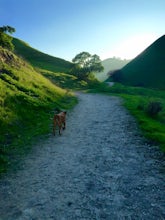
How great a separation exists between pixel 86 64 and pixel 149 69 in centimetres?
3418

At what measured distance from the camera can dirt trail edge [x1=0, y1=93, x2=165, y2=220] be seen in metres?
7.52

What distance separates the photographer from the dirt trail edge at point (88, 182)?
24.7 feet

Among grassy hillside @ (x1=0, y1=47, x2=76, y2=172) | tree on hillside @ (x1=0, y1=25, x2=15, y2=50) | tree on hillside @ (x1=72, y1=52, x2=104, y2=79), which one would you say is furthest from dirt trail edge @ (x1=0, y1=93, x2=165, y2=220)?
tree on hillside @ (x1=72, y1=52, x2=104, y2=79)

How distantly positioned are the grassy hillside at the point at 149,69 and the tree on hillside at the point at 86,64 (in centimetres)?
1990

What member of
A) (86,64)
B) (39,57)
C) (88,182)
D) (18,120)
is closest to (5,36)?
(18,120)

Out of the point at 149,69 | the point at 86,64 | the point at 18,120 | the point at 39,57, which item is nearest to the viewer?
the point at 18,120

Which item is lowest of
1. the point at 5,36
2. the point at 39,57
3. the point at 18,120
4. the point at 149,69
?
the point at 18,120

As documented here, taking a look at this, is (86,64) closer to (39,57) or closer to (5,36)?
(39,57)

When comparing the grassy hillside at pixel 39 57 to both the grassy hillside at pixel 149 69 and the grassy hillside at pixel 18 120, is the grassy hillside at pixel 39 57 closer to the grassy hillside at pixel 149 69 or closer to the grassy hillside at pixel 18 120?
the grassy hillside at pixel 149 69

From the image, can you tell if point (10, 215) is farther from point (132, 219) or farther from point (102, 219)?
point (132, 219)

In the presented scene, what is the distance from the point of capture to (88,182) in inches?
373

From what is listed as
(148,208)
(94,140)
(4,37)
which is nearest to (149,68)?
(4,37)

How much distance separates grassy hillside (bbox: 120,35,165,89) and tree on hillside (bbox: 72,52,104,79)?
1990 cm

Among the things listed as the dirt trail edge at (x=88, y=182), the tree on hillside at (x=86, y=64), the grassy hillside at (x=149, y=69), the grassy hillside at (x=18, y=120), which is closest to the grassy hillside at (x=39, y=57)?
the tree on hillside at (x=86, y=64)
